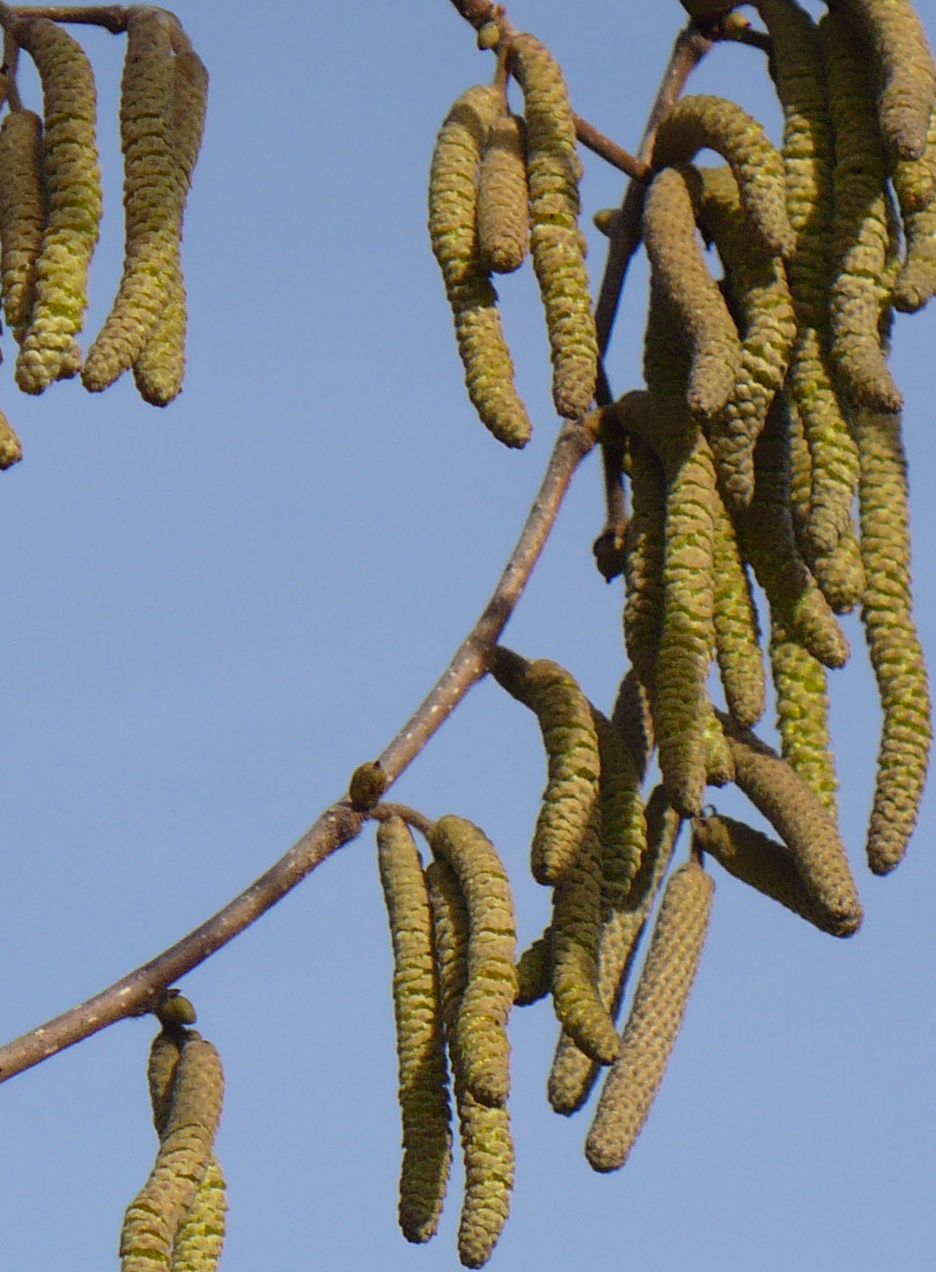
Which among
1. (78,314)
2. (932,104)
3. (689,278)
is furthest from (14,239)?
(932,104)

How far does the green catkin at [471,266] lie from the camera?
86.0 inches

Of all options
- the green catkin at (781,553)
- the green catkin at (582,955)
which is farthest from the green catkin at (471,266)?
the green catkin at (582,955)

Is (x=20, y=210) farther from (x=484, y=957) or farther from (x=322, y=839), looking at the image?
(x=484, y=957)

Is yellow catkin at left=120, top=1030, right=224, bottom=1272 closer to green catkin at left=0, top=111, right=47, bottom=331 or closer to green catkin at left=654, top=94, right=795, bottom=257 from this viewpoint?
green catkin at left=0, top=111, right=47, bottom=331

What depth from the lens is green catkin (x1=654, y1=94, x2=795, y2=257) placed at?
90.4 inches

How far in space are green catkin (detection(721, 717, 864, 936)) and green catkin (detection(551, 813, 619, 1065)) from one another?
0.15m

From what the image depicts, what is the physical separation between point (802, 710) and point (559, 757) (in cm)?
22

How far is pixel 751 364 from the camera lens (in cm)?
227

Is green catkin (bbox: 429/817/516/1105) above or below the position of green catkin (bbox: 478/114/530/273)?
below

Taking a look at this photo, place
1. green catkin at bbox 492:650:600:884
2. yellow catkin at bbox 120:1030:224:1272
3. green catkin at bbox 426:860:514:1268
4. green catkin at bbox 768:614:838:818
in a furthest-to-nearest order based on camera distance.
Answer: green catkin at bbox 768:614:838:818 → green catkin at bbox 492:650:600:884 → green catkin at bbox 426:860:514:1268 → yellow catkin at bbox 120:1030:224:1272

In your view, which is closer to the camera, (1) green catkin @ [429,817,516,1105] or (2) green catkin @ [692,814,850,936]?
(1) green catkin @ [429,817,516,1105]

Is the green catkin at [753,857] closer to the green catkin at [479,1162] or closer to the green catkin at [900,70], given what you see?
the green catkin at [479,1162]

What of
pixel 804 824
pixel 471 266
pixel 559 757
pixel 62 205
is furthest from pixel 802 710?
pixel 62 205

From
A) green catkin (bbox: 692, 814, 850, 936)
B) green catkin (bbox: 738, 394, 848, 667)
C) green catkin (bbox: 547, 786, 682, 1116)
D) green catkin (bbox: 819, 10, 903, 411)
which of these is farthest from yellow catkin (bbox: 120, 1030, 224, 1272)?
green catkin (bbox: 819, 10, 903, 411)
